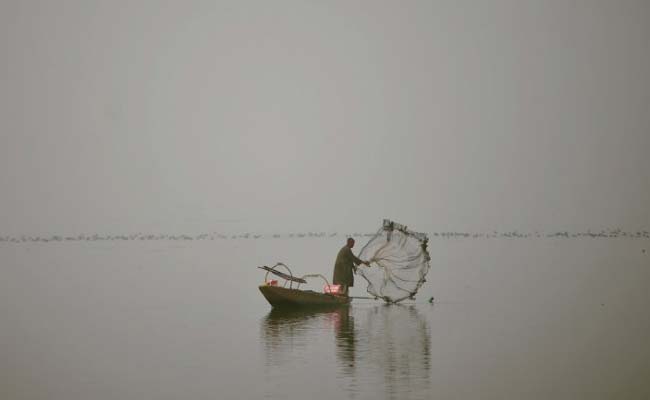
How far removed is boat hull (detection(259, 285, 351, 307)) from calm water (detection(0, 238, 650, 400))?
0.38m

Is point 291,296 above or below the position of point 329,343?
above

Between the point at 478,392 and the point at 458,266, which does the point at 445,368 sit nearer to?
the point at 478,392

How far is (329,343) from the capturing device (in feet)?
65.0

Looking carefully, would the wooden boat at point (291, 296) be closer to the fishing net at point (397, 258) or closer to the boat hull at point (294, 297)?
the boat hull at point (294, 297)

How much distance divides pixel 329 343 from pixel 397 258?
7186 millimetres

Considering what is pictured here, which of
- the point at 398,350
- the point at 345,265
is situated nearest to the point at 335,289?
the point at 345,265

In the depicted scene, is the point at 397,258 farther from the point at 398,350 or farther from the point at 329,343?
the point at 398,350

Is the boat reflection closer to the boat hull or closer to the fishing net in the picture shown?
the boat hull

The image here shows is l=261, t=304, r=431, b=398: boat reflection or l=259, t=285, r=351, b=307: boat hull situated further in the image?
l=259, t=285, r=351, b=307: boat hull

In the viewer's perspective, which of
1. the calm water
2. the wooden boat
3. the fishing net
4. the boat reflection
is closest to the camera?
the calm water

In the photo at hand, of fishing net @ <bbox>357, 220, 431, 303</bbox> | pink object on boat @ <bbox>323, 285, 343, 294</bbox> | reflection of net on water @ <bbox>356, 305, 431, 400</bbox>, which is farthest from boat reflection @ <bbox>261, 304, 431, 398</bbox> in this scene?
fishing net @ <bbox>357, 220, 431, 303</bbox>

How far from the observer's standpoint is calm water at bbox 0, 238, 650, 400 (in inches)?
625


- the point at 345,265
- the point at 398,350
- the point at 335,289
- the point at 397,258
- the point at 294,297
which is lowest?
the point at 398,350

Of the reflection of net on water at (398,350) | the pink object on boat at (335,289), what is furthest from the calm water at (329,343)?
the pink object on boat at (335,289)
